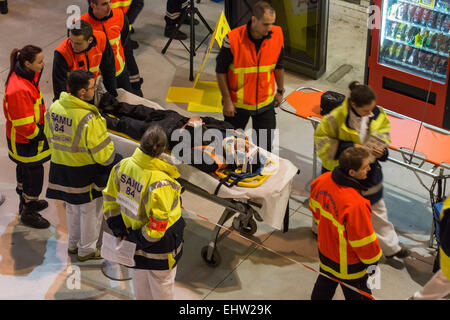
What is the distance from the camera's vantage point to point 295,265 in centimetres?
506

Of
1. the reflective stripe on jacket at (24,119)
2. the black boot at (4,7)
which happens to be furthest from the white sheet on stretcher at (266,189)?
the black boot at (4,7)

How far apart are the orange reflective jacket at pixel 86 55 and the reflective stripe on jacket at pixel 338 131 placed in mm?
1998

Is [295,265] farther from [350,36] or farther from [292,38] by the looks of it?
[350,36]

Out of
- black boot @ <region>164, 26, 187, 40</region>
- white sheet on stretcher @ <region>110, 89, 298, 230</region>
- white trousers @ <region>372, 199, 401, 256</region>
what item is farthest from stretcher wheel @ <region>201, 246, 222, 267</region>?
black boot @ <region>164, 26, 187, 40</region>

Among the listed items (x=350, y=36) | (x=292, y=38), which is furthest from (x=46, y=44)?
(x=350, y=36)

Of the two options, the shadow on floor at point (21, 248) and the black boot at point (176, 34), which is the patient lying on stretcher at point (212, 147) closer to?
the shadow on floor at point (21, 248)

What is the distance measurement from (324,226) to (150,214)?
3.49 feet

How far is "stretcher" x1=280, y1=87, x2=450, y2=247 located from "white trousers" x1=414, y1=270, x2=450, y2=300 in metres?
1.09

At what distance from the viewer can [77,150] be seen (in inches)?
184

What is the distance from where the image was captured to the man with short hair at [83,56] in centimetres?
531

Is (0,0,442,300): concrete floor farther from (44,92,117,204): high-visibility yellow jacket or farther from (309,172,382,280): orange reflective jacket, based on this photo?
(44,92,117,204): high-visibility yellow jacket

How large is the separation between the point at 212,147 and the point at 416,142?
161 cm

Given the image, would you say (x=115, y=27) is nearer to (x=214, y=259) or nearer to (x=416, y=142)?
(x=214, y=259)

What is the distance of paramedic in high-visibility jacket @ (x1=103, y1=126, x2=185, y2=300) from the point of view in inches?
159
